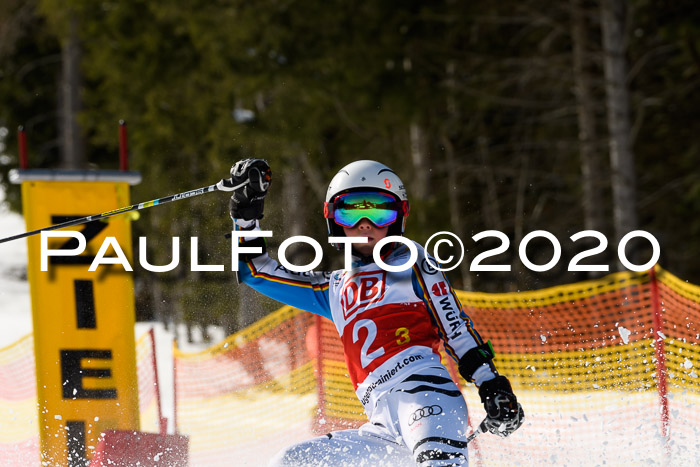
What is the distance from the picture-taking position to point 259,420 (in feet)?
24.8

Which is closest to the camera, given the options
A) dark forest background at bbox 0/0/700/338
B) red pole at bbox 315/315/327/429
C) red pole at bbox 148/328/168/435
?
red pole at bbox 148/328/168/435

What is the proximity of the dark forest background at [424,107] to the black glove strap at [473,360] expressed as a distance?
9.98 m

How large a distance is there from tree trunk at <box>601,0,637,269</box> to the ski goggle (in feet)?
31.3

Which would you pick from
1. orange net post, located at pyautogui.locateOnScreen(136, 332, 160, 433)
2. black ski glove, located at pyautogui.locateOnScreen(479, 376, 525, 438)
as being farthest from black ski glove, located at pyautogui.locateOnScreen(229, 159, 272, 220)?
orange net post, located at pyautogui.locateOnScreen(136, 332, 160, 433)

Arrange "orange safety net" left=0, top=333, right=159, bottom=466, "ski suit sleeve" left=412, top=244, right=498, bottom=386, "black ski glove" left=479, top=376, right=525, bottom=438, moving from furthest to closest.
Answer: "orange safety net" left=0, top=333, right=159, bottom=466
"ski suit sleeve" left=412, top=244, right=498, bottom=386
"black ski glove" left=479, top=376, right=525, bottom=438

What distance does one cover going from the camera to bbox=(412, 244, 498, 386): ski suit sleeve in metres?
4.18

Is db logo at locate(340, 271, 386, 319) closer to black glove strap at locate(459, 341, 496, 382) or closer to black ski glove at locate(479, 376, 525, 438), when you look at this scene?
black glove strap at locate(459, 341, 496, 382)

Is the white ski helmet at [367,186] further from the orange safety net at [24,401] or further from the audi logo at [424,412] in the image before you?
the orange safety net at [24,401]

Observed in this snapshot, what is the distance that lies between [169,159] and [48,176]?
1418cm

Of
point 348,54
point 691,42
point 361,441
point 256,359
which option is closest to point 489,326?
point 256,359

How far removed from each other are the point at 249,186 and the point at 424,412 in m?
1.34

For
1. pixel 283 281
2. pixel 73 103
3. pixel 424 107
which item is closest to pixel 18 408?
pixel 283 281

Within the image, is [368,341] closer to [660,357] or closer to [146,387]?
[660,357]

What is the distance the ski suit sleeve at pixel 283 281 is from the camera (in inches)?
185
